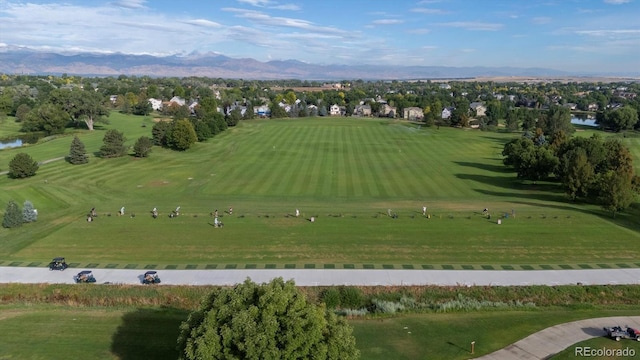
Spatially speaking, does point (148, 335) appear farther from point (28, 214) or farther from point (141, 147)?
point (141, 147)

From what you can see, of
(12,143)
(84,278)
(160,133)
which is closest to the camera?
(84,278)

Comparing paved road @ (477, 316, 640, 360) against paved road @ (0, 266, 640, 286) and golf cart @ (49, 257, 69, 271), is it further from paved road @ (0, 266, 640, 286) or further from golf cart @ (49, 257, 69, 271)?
golf cart @ (49, 257, 69, 271)

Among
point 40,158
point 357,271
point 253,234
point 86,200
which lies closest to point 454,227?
point 357,271

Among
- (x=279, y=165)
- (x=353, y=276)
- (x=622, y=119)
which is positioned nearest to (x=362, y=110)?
(x=622, y=119)

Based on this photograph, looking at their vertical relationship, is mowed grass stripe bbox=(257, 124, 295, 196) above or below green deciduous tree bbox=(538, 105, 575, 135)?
below

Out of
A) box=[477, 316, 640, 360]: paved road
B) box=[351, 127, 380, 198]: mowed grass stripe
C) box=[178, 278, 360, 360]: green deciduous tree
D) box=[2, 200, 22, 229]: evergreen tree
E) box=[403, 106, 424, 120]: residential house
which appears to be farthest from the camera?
box=[403, 106, 424, 120]: residential house

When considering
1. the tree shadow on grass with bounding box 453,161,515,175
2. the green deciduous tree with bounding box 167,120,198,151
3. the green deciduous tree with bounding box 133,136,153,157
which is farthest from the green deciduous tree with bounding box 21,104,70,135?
the tree shadow on grass with bounding box 453,161,515,175
